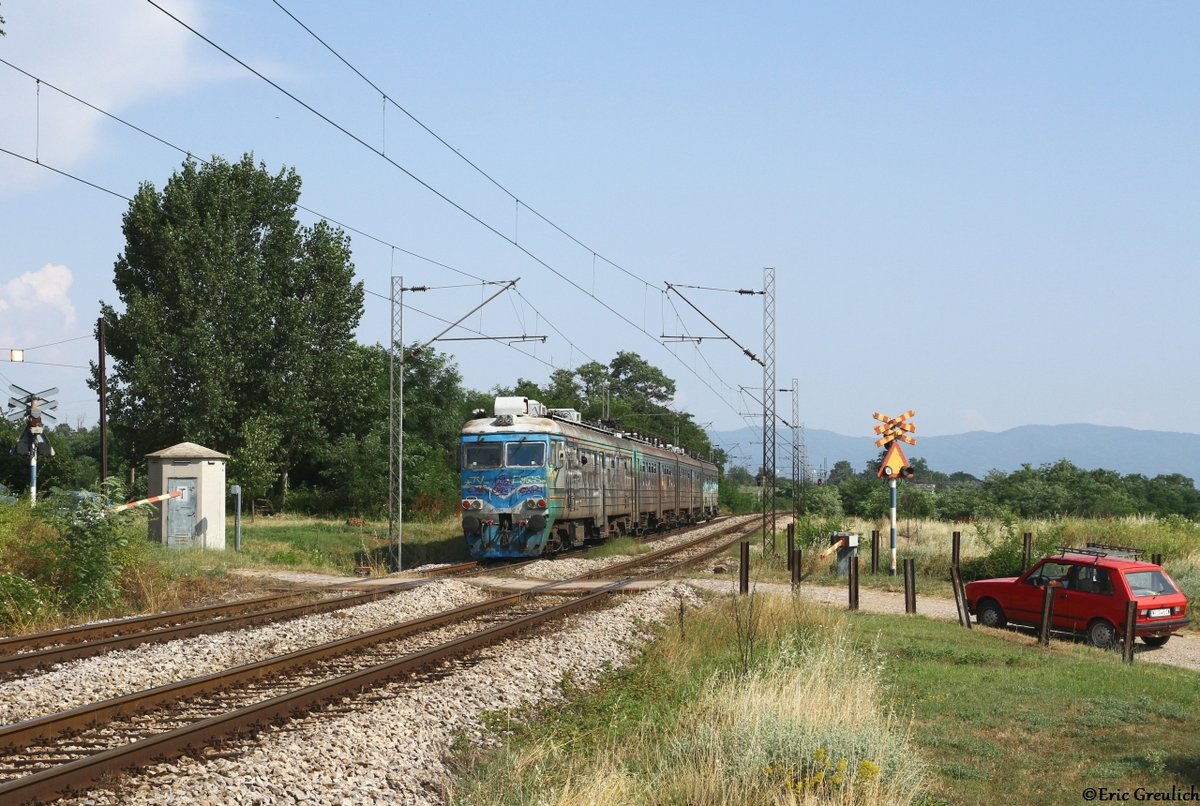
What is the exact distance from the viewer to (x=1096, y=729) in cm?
1015

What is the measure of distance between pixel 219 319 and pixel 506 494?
75.8 ft

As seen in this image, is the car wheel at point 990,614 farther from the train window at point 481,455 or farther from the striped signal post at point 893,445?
the train window at point 481,455

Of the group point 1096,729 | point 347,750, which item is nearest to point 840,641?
point 1096,729

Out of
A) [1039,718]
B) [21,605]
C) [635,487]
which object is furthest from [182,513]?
[1039,718]

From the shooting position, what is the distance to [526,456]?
27.8 m

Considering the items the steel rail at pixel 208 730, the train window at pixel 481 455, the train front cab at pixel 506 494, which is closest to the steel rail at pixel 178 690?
the steel rail at pixel 208 730

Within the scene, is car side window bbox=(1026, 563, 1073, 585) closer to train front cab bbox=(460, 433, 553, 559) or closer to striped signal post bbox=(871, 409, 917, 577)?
striped signal post bbox=(871, 409, 917, 577)

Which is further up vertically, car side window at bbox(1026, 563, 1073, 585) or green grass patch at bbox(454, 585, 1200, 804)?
car side window at bbox(1026, 563, 1073, 585)

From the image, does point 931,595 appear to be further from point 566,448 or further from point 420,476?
point 420,476

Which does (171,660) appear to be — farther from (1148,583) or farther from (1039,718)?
(1148,583)

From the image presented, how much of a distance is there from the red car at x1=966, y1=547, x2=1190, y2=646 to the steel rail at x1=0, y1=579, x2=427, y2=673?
426 inches

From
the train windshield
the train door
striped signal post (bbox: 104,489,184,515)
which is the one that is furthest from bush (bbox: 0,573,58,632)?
the train door

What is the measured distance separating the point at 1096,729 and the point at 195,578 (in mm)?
15282

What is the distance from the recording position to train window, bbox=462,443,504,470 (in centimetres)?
2819
